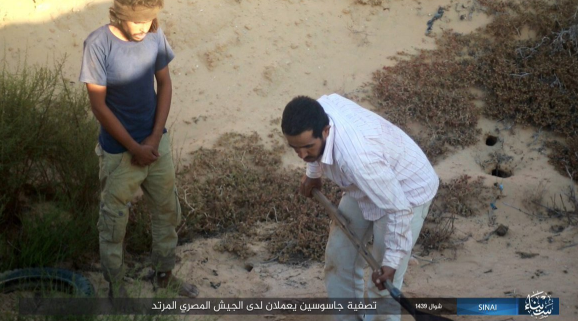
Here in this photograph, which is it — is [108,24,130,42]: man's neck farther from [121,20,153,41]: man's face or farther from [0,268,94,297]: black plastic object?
[0,268,94,297]: black plastic object

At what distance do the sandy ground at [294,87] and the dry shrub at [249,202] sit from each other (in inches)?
6.2

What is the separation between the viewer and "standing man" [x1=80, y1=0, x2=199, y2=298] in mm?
3633

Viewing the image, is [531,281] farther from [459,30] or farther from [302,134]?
[459,30]

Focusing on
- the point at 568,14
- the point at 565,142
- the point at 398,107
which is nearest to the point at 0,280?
the point at 398,107

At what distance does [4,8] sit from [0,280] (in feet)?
11.8

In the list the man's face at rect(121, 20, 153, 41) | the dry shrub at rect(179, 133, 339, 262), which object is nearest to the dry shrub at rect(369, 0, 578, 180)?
the dry shrub at rect(179, 133, 339, 262)

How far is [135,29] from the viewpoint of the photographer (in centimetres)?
364

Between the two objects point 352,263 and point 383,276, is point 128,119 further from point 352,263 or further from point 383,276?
point 383,276

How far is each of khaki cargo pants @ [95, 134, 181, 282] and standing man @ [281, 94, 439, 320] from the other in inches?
43.6

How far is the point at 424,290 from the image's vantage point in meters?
4.82

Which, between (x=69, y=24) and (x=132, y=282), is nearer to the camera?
(x=132, y=282)

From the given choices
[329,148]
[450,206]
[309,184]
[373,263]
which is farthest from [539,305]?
[329,148]

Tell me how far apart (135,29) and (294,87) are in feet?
11.6

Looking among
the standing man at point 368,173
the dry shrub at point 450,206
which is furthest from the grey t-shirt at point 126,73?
the dry shrub at point 450,206
